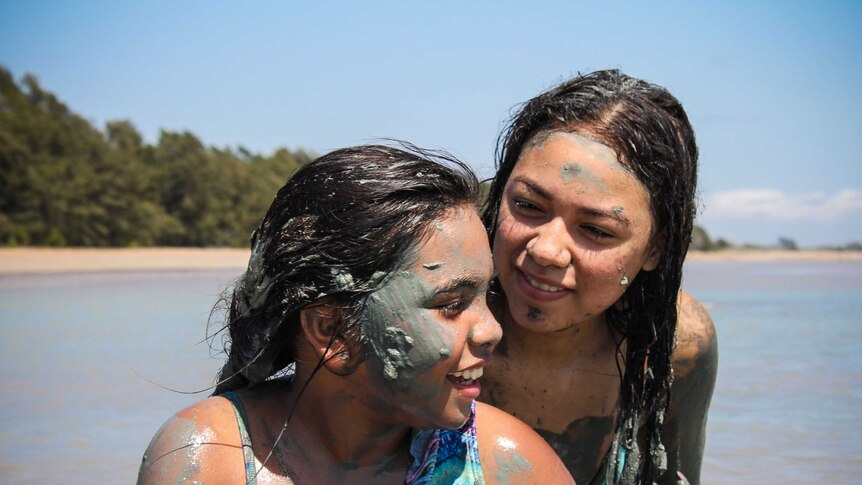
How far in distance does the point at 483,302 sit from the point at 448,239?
7.2 inches

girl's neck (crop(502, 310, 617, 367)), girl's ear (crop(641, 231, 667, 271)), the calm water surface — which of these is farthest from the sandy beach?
girl's ear (crop(641, 231, 667, 271))

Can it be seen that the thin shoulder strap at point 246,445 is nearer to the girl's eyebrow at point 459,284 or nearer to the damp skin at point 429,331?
the damp skin at point 429,331

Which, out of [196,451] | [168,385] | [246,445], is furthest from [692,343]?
→ [168,385]

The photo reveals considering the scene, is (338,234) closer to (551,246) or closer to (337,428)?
(337,428)

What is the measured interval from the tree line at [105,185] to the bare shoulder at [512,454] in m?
19.9

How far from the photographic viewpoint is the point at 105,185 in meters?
29.2

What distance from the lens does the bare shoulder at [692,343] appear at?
3.82m

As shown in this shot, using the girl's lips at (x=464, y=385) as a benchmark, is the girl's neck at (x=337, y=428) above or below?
below

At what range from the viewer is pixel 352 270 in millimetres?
2270

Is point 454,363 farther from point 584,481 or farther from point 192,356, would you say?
point 192,356

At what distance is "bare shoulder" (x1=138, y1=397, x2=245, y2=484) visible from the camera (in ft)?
7.17

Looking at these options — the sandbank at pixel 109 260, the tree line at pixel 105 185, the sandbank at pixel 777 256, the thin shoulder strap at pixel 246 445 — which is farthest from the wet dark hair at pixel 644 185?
the sandbank at pixel 777 256

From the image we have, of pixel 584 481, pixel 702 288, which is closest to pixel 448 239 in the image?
pixel 584 481

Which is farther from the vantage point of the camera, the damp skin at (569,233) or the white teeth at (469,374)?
the damp skin at (569,233)
